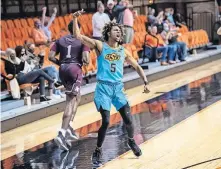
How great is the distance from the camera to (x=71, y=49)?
9.79 meters

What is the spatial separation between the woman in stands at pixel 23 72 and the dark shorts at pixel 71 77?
2.85 metres

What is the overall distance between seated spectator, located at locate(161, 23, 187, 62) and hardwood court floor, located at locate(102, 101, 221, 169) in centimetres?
944

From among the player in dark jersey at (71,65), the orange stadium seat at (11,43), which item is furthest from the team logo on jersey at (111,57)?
the orange stadium seat at (11,43)

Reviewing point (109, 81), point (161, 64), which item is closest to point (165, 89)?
point (161, 64)

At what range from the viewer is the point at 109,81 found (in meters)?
8.41

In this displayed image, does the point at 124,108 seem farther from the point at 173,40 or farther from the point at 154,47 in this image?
the point at 173,40

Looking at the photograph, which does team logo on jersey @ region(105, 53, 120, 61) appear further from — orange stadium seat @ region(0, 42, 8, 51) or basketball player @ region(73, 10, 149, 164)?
orange stadium seat @ region(0, 42, 8, 51)

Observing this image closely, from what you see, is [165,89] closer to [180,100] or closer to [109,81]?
[180,100]

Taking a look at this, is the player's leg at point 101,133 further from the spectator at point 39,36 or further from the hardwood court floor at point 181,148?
the spectator at point 39,36

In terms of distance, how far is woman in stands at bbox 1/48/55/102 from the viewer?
41.2 ft

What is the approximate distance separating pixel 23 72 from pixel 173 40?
864 cm

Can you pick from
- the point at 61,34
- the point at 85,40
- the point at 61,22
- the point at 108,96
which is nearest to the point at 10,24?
the point at 61,34

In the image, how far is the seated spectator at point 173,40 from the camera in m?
20.3

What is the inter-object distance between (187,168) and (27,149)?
307cm
